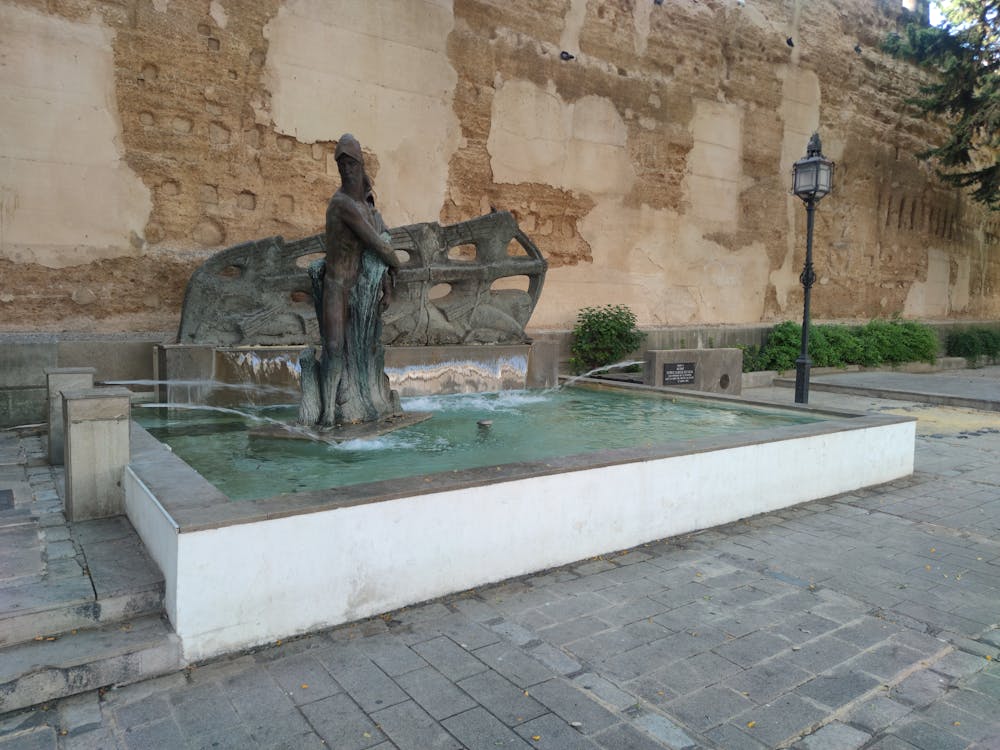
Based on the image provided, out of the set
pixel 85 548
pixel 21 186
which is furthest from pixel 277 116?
pixel 85 548

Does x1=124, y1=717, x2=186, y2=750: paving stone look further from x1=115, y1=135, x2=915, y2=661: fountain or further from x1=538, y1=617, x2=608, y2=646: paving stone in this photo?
x1=538, y1=617, x2=608, y2=646: paving stone

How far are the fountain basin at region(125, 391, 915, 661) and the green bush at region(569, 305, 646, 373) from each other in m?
5.52

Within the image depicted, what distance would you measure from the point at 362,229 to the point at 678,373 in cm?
521

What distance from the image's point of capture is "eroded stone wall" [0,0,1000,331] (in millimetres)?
6922

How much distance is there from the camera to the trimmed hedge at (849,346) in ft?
40.7

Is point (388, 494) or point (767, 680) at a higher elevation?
point (388, 494)

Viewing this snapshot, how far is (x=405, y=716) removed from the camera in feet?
7.16

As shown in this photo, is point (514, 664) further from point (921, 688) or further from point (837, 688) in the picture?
point (921, 688)

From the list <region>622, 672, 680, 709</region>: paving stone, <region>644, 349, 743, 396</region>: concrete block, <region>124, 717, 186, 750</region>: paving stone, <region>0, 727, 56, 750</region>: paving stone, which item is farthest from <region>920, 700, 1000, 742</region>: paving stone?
<region>644, 349, 743, 396</region>: concrete block

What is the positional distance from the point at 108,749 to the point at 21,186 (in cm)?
640

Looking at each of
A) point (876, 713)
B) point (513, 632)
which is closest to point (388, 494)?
point (513, 632)

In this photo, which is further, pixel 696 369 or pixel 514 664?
pixel 696 369

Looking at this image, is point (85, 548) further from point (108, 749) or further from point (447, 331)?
point (447, 331)

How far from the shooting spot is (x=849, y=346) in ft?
43.9
